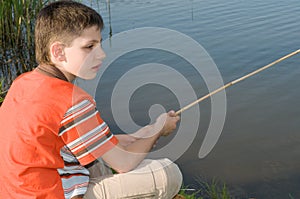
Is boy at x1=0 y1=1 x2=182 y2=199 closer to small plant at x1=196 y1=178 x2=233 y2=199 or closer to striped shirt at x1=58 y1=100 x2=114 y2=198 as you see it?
striped shirt at x1=58 y1=100 x2=114 y2=198

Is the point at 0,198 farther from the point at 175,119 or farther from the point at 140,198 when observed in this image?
the point at 175,119

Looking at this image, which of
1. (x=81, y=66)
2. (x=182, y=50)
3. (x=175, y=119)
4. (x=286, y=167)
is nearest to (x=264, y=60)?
(x=182, y=50)

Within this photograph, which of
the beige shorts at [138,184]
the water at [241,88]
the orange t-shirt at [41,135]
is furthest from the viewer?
the water at [241,88]

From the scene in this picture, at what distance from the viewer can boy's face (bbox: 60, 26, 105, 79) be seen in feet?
7.00

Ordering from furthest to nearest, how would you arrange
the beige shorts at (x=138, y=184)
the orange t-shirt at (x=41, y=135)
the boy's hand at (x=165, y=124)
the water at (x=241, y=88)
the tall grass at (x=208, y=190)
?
1. the water at (x=241, y=88)
2. the tall grass at (x=208, y=190)
3. the boy's hand at (x=165, y=124)
4. the beige shorts at (x=138, y=184)
5. the orange t-shirt at (x=41, y=135)

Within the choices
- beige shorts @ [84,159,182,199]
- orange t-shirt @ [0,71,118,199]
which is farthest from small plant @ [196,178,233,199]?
orange t-shirt @ [0,71,118,199]

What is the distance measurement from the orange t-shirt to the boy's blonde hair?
181 millimetres

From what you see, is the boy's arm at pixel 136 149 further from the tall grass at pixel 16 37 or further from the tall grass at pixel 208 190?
the tall grass at pixel 16 37

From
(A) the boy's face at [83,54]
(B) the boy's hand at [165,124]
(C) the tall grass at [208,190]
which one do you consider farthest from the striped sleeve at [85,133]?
(C) the tall grass at [208,190]

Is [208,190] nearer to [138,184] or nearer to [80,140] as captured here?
[138,184]

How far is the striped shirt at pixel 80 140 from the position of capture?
6.53 ft

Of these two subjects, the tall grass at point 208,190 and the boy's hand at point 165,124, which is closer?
the boy's hand at point 165,124

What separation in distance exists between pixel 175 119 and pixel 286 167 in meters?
2.10

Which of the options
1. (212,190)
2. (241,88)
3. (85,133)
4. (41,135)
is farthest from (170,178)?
(241,88)
